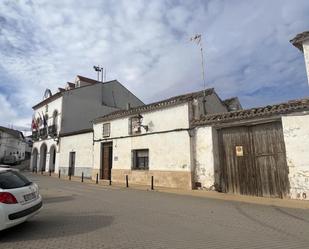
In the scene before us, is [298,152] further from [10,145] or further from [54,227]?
[10,145]

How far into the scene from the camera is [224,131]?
14.4 metres

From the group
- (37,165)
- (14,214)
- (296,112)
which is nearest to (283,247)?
(14,214)

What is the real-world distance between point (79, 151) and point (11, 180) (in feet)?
61.5

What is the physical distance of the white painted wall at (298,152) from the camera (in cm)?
1112

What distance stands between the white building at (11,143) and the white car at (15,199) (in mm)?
53039

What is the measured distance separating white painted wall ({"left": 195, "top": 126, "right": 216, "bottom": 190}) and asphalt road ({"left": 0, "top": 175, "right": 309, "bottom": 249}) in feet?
15.3

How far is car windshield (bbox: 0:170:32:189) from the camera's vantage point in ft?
19.6

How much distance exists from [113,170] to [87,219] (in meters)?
12.8

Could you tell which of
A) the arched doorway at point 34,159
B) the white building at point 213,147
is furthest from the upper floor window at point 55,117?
the white building at point 213,147

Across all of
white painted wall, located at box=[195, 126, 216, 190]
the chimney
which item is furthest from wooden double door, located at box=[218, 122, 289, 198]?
the chimney

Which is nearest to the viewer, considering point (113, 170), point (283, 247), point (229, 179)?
point (283, 247)

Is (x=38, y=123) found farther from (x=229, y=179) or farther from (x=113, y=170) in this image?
(x=229, y=179)

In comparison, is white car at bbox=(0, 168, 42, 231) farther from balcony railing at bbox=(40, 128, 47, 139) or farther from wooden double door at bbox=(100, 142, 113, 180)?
balcony railing at bbox=(40, 128, 47, 139)

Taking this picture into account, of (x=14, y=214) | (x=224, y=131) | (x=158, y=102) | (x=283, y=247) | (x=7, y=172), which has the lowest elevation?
(x=283, y=247)
